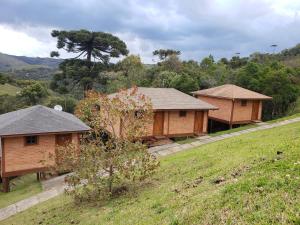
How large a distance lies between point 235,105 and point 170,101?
6649 millimetres

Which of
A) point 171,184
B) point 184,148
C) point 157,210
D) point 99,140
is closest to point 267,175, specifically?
point 157,210

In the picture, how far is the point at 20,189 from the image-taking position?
1709cm

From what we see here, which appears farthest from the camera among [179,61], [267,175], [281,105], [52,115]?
[179,61]

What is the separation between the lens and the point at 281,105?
103 feet

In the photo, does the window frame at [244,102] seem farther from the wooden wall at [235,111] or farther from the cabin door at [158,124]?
the cabin door at [158,124]

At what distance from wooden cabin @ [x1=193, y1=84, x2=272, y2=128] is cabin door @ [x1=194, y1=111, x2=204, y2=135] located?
11.3ft

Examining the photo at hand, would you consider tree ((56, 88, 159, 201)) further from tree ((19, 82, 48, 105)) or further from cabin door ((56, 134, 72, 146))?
tree ((19, 82, 48, 105))

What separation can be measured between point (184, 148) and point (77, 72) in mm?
26484

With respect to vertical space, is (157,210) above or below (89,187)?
above

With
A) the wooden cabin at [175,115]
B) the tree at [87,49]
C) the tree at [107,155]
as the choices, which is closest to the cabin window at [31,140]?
the tree at [107,155]

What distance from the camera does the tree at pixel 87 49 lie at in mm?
40194

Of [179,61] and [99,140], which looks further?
[179,61]

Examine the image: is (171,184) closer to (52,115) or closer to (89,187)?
(89,187)

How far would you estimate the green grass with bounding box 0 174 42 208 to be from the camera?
15047mm
